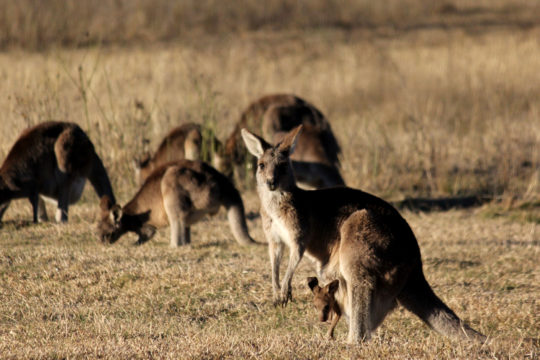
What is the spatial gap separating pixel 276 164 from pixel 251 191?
4.68 metres

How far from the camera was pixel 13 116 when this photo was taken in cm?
941

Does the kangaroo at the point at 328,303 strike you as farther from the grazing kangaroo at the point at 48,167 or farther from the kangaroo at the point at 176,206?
the grazing kangaroo at the point at 48,167

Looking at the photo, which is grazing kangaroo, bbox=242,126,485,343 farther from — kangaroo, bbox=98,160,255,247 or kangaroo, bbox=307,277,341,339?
kangaroo, bbox=98,160,255,247

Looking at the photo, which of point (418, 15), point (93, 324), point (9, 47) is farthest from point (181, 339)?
point (418, 15)

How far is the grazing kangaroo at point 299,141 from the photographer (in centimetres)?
899

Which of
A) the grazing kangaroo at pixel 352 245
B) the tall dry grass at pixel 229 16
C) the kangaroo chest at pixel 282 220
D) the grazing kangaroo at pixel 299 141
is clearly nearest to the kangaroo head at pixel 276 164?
the grazing kangaroo at pixel 352 245

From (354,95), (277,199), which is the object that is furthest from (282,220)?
(354,95)

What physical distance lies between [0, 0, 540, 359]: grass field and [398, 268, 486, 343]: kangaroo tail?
97 millimetres

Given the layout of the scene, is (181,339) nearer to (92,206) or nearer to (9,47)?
(92,206)

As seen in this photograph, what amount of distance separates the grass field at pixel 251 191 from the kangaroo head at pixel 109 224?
0.13 metres

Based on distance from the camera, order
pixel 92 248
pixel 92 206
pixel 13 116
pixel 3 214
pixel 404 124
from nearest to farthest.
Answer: pixel 92 248
pixel 3 214
pixel 92 206
pixel 13 116
pixel 404 124

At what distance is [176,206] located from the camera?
6.97 metres

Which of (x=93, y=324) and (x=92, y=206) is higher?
(x=93, y=324)

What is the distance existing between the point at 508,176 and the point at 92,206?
5479mm
